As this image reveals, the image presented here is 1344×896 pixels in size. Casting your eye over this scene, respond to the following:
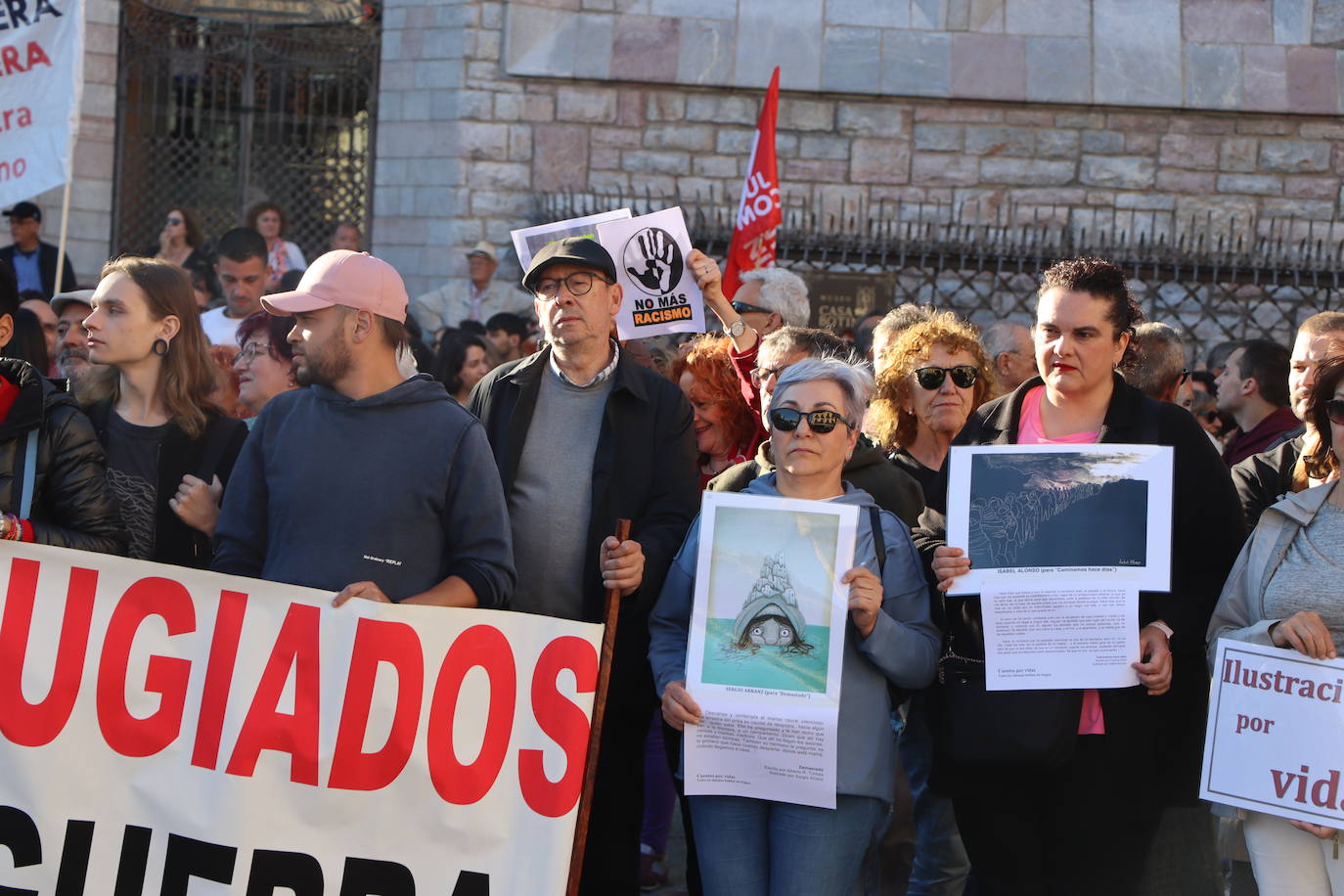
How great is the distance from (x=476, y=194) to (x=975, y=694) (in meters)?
9.91

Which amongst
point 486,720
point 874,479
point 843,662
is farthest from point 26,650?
point 874,479

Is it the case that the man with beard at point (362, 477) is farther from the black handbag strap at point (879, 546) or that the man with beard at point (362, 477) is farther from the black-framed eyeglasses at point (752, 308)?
the black-framed eyeglasses at point (752, 308)

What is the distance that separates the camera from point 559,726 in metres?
3.89

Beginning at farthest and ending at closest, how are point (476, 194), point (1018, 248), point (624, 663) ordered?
point (476, 194)
point (1018, 248)
point (624, 663)

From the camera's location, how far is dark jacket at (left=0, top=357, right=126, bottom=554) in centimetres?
400

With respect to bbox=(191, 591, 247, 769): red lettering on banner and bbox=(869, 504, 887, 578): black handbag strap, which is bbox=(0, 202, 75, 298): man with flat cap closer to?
bbox=(191, 591, 247, 769): red lettering on banner

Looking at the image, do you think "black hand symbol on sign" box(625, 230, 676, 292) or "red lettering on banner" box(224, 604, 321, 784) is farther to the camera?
"black hand symbol on sign" box(625, 230, 676, 292)

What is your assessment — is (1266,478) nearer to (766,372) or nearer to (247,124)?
(766,372)

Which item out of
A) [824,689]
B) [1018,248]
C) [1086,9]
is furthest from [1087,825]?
[1086,9]

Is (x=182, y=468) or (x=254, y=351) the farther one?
(x=254, y=351)

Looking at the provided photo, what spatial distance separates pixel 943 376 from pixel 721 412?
95 centimetres

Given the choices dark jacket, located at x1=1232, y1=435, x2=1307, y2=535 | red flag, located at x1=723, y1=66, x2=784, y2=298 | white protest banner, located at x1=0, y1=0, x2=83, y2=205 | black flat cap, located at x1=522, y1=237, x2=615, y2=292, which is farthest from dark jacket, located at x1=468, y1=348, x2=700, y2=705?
red flag, located at x1=723, y1=66, x2=784, y2=298

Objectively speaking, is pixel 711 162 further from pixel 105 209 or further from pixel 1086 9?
pixel 105 209

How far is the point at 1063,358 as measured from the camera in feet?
12.9
